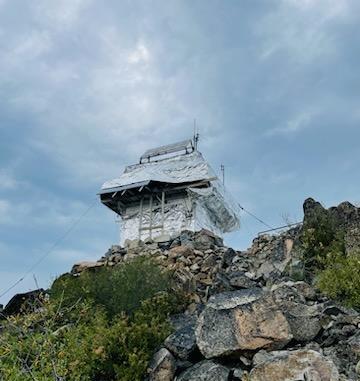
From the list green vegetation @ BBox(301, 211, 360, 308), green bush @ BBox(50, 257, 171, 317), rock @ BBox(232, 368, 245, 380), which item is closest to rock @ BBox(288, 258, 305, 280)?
green vegetation @ BBox(301, 211, 360, 308)

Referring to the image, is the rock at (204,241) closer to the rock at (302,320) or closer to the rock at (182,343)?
the rock at (182,343)

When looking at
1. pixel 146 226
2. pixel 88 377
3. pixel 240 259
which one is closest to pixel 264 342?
pixel 88 377

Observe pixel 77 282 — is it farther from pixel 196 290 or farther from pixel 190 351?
pixel 190 351

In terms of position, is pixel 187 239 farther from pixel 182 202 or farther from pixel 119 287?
pixel 119 287

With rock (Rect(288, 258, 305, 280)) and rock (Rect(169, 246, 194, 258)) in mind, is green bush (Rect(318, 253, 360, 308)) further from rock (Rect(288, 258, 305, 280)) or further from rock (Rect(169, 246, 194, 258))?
rock (Rect(169, 246, 194, 258))

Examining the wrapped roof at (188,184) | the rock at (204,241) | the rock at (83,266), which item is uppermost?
the wrapped roof at (188,184)

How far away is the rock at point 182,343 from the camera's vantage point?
9141 millimetres

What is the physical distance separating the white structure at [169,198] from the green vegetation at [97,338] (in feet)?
44.6

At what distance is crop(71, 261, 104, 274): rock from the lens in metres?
17.9

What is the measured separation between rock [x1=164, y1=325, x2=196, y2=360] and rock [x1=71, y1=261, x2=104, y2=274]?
28.4ft

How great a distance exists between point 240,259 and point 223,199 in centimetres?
1233

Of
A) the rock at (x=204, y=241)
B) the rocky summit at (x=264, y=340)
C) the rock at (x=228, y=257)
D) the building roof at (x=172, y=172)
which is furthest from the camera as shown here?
the building roof at (x=172, y=172)

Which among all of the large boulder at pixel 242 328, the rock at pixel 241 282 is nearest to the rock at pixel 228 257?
the rock at pixel 241 282

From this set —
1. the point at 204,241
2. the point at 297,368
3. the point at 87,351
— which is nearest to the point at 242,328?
the point at 297,368
